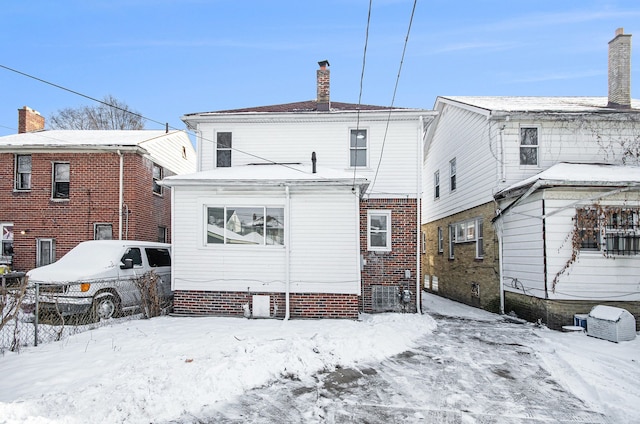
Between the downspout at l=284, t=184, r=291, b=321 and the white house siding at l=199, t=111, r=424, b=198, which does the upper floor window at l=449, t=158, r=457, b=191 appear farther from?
the downspout at l=284, t=184, r=291, b=321

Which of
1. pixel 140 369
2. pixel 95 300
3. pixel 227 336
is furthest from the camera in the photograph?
pixel 95 300

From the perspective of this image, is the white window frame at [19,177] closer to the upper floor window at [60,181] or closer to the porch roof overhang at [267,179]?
the upper floor window at [60,181]

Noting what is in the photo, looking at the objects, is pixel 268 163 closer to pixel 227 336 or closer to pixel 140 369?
pixel 227 336

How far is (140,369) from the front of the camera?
219 inches

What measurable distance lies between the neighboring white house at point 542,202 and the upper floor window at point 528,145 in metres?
0.03

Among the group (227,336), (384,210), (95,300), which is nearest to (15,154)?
(95,300)

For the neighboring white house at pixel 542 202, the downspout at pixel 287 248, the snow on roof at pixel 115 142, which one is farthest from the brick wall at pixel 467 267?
the snow on roof at pixel 115 142

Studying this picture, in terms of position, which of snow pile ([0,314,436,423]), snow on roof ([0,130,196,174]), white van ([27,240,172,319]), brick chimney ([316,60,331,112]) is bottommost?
snow pile ([0,314,436,423])

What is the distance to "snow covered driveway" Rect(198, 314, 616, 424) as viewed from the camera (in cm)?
469

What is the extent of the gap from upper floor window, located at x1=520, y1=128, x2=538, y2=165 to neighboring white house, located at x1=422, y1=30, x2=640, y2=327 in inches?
1.2

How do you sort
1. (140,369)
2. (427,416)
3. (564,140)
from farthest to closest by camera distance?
(564,140)
(140,369)
(427,416)

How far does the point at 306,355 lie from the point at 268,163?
24.4 ft

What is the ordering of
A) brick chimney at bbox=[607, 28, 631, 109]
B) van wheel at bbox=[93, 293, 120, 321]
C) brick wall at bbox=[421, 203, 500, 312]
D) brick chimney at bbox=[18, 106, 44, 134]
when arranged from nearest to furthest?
van wheel at bbox=[93, 293, 120, 321] → brick wall at bbox=[421, 203, 500, 312] → brick chimney at bbox=[607, 28, 631, 109] → brick chimney at bbox=[18, 106, 44, 134]

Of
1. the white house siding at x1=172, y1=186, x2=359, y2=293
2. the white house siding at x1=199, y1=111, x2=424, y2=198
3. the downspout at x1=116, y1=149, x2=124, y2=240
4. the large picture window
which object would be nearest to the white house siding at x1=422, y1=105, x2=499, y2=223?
the white house siding at x1=199, y1=111, x2=424, y2=198
